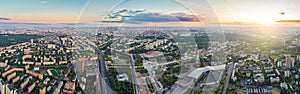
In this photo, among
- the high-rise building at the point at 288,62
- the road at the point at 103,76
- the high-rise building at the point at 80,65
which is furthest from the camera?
the high-rise building at the point at 288,62

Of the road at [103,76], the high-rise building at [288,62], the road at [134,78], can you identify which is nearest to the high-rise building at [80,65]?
the road at [103,76]

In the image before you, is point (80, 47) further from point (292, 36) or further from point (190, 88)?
point (292, 36)

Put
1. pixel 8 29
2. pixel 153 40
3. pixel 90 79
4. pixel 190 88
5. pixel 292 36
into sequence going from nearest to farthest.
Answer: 1. pixel 90 79
2. pixel 190 88
3. pixel 153 40
4. pixel 292 36
5. pixel 8 29

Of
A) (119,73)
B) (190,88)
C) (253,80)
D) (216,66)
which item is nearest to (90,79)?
(119,73)

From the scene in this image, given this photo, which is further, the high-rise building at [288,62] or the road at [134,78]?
the high-rise building at [288,62]

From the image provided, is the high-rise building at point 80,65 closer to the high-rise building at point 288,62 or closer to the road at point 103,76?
the road at point 103,76

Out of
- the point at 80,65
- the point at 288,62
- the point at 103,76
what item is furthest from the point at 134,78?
the point at 288,62

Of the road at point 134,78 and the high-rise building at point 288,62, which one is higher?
the road at point 134,78

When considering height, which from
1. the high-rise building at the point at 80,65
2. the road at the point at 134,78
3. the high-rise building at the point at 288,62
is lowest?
the high-rise building at the point at 288,62

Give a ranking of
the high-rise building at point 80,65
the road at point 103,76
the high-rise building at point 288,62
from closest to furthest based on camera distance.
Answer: the high-rise building at point 80,65 < the road at point 103,76 < the high-rise building at point 288,62

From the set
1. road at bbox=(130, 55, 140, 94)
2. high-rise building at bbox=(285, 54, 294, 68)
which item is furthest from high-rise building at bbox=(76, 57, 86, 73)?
high-rise building at bbox=(285, 54, 294, 68)

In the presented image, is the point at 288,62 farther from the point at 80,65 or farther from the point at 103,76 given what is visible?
the point at 80,65
